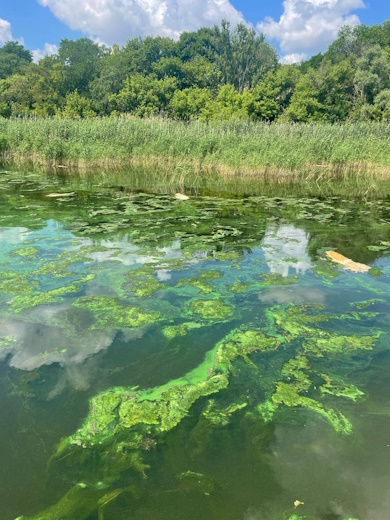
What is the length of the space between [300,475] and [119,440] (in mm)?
908

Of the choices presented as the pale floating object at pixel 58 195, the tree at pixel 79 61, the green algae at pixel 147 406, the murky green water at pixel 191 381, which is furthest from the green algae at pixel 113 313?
the tree at pixel 79 61

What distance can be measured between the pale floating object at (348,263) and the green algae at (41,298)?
2925 millimetres

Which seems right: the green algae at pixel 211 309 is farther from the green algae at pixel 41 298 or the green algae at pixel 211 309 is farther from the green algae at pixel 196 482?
the green algae at pixel 196 482

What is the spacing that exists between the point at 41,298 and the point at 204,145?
30.0 ft

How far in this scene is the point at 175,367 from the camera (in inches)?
97.6

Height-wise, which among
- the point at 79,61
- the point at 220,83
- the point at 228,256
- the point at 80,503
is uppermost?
the point at 79,61

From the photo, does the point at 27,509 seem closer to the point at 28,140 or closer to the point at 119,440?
the point at 119,440

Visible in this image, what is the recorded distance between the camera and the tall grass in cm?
1102

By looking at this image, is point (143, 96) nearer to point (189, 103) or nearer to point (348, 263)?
point (189, 103)

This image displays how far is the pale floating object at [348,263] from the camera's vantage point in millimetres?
4129

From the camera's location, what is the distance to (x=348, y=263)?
4277mm

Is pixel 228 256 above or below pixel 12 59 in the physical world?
below

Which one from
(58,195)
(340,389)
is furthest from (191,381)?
(58,195)

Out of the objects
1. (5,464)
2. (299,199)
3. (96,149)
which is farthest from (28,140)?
(5,464)
